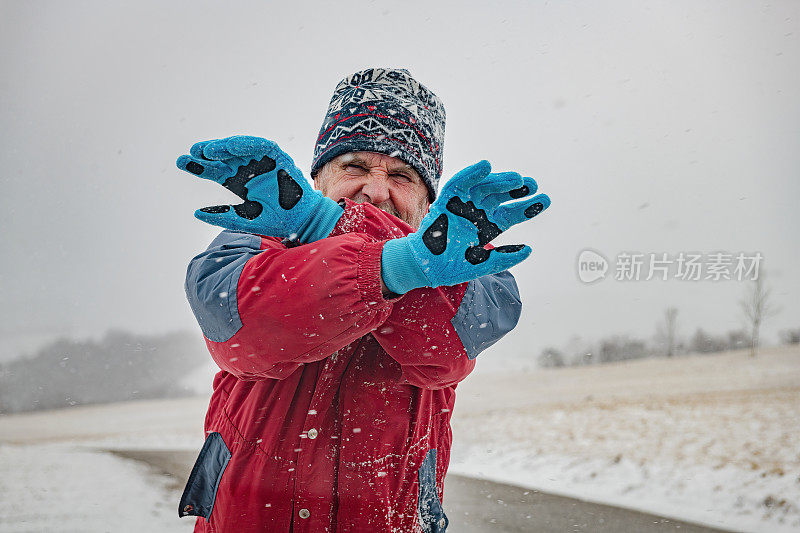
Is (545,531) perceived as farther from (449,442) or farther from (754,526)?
(449,442)

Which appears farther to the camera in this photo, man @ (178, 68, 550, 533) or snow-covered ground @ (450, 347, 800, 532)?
snow-covered ground @ (450, 347, 800, 532)

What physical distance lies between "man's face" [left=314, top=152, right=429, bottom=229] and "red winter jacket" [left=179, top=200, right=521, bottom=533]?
Result: 1.12 feet

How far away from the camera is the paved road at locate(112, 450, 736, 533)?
4.07 meters

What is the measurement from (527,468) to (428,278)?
5583 millimetres

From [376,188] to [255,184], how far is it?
546 mm

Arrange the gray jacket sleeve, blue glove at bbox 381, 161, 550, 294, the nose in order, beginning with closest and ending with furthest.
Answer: blue glove at bbox 381, 161, 550, 294
the gray jacket sleeve
the nose

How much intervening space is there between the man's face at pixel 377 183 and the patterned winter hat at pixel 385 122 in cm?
3

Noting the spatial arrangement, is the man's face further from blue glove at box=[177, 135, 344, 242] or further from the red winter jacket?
blue glove at box=[177, 135, 344, 242]

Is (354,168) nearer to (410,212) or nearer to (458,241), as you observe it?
(410,212)

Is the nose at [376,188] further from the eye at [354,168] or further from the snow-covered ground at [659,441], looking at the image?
the snow-covered ground at [659,441]

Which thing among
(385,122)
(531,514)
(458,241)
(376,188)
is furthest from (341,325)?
(531,514)

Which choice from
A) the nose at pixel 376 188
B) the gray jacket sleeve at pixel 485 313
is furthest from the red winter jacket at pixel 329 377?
the nose at pixel 376 188

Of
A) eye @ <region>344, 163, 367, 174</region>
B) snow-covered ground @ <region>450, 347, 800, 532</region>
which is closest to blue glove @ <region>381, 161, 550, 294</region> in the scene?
eye @ <region>344, 163, 367, 174</region>

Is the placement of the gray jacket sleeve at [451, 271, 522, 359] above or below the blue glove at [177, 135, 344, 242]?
below
